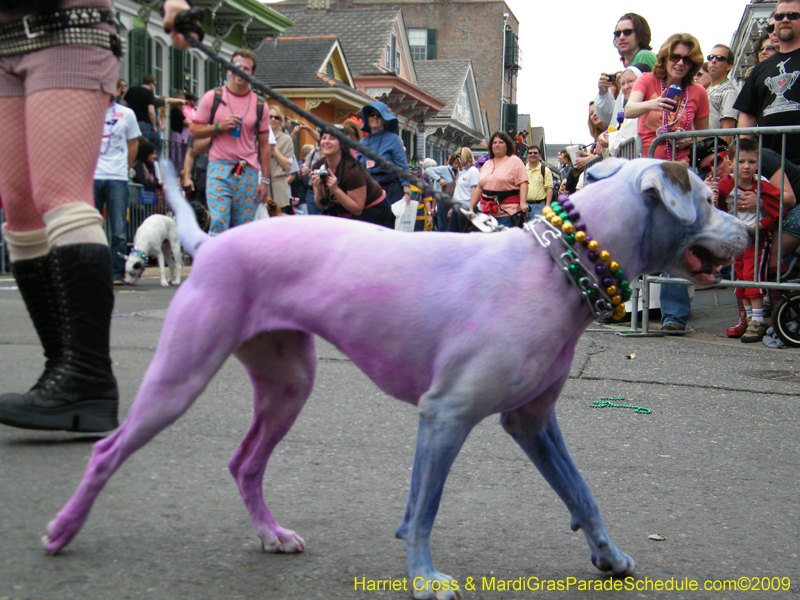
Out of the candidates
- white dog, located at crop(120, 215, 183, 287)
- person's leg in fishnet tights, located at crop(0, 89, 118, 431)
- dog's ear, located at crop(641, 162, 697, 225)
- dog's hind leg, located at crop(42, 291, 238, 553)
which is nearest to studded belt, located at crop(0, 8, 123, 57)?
person's leg in fishnet tights, located at crop(0, 89, 118, 431)

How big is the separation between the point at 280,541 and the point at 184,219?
954 millimetres

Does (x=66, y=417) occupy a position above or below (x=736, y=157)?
below

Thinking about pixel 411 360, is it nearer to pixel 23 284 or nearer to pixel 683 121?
pixel 23 284

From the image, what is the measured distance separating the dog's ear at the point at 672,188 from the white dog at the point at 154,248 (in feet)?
27.7

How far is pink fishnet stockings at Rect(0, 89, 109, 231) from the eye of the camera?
300cm

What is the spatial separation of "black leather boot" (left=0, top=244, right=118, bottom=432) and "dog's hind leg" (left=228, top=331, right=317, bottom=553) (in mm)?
930

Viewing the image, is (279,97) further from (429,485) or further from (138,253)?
(138,253)

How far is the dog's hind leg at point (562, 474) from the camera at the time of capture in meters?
2.26

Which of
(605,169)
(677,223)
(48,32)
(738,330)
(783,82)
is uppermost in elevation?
(783,82)

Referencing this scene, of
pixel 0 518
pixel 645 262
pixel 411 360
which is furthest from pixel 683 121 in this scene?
pixel 0 518

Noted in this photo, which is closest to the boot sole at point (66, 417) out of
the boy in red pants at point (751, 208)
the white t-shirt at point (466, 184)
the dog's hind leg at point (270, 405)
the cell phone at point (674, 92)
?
the dog's hind leg at point (270, 405)

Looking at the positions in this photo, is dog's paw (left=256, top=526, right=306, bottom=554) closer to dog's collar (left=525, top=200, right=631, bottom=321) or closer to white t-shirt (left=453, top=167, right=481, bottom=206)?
dog's collar (left=525, top=200, right=631, bottom=321)

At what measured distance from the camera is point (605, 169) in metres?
2.29

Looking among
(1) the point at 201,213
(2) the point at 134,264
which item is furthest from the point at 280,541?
(1) the point at 201,213
